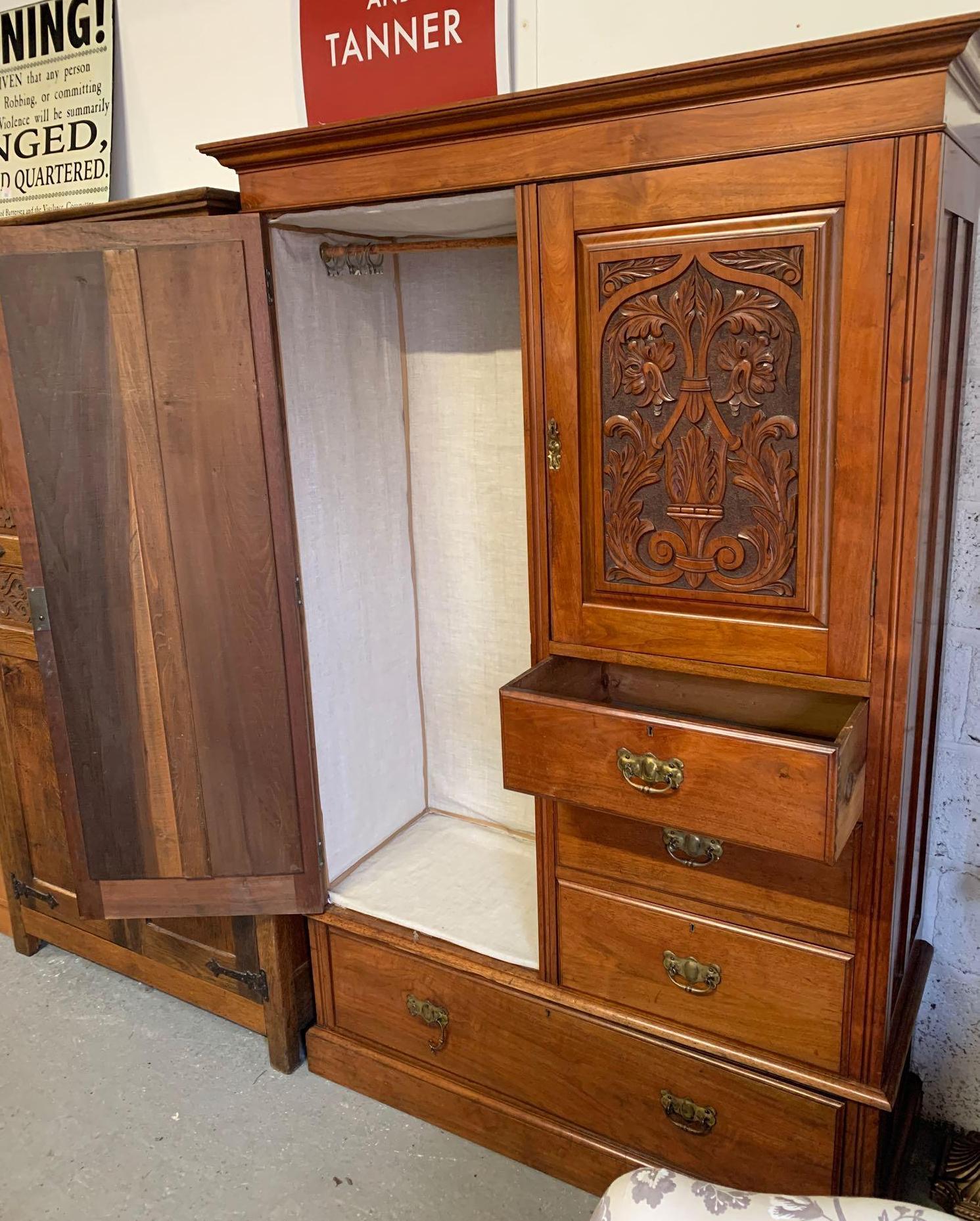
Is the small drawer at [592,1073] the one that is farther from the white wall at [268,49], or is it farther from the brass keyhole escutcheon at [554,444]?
the white wall at [268,49]

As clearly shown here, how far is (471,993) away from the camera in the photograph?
183cm

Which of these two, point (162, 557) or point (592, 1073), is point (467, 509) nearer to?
point (162, 557)

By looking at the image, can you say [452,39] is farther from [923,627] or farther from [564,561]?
[923,627]

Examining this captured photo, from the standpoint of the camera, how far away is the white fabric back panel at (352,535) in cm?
186

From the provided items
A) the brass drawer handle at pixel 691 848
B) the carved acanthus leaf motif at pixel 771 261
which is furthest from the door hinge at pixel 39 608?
the carved acanthus leaf motif at pixel 771 261

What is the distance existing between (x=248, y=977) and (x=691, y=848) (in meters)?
1.12

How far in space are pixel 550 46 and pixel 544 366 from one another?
78cm

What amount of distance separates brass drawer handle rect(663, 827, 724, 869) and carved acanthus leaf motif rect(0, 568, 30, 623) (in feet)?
5.09

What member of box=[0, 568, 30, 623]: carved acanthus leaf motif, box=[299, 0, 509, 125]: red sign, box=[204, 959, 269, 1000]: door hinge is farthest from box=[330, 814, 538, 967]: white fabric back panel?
box=[299, 0, 509, 125]: red sign

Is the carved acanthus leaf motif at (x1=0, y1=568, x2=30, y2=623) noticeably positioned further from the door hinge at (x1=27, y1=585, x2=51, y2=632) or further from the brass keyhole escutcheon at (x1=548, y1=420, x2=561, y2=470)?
the brass keyhole escutcheon at (x1=548, y1=420, x2=561, y2=470)

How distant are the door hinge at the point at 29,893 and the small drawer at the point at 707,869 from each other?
1.51 meters

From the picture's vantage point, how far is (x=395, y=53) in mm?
1910

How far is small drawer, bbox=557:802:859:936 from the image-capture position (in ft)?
4.64

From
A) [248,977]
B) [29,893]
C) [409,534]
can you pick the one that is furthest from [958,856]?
[29,893]
